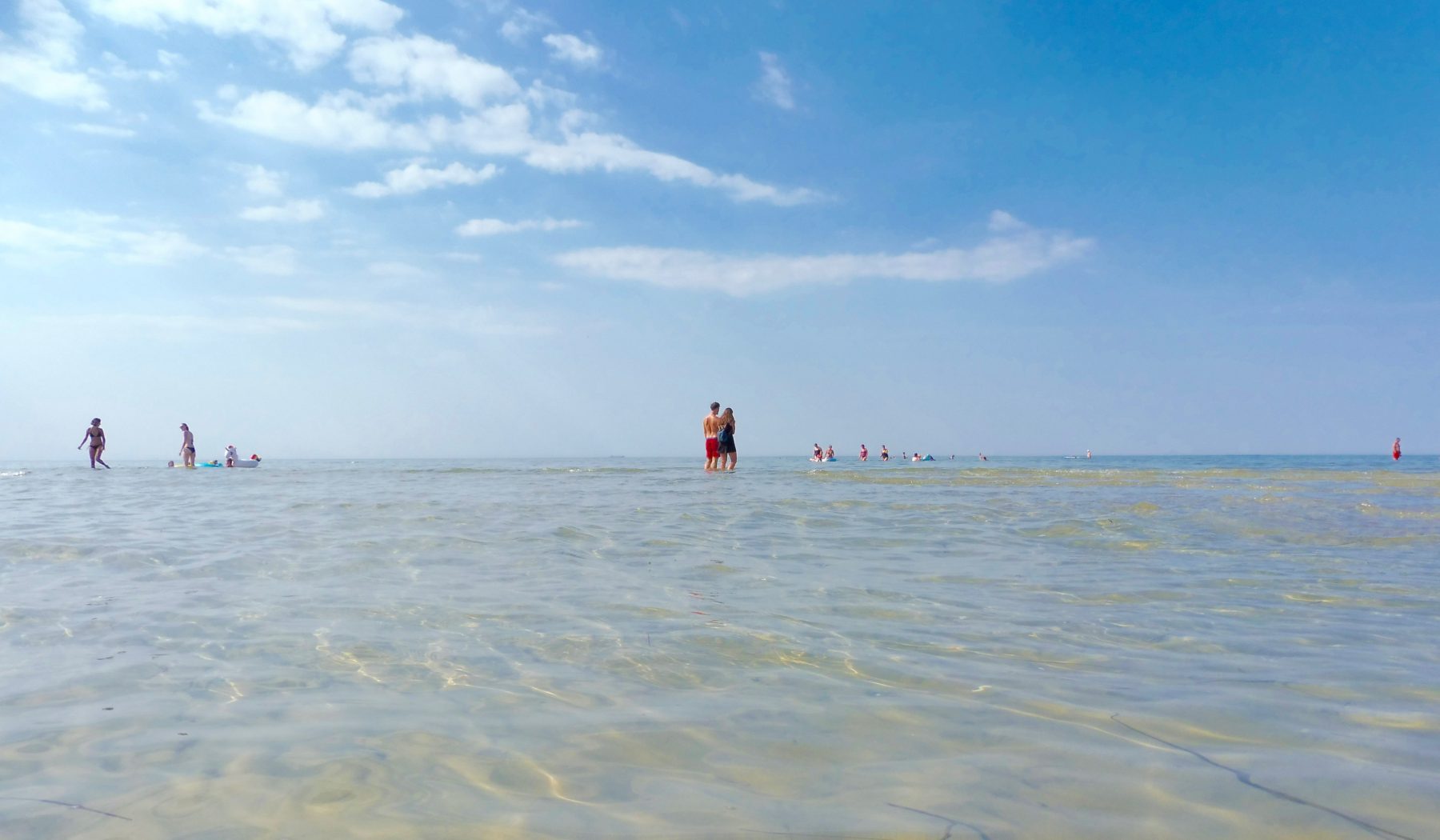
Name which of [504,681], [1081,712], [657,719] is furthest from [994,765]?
[504,681]

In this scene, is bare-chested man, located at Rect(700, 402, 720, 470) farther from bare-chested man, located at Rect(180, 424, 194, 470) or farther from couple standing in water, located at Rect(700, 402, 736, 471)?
bare-chested man, located at Rect(180, 424, 194, 470)

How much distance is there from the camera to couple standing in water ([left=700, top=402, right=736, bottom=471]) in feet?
92.6

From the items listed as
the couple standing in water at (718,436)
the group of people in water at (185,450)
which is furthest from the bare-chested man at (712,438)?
the group of people in water at (185,450)

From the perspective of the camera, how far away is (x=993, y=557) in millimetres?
7703

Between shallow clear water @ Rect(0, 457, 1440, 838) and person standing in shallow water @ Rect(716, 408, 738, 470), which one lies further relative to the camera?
person standing in shallow water @ Rect(716, 408, 738, 470)

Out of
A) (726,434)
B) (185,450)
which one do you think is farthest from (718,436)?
(185,450)

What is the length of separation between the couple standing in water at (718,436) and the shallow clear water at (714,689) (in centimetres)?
1980

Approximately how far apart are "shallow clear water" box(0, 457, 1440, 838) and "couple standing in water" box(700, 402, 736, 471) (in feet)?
65.0

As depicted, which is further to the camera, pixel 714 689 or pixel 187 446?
pixel 187 446

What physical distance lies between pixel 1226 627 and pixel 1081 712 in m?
2.15

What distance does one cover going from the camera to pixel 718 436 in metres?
28.7

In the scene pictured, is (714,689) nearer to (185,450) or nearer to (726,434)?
(726,434)

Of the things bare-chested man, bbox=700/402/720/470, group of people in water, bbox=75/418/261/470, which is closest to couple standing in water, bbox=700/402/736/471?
bare-chested man, bbox=700/402/720/470

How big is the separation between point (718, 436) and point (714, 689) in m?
25.0
